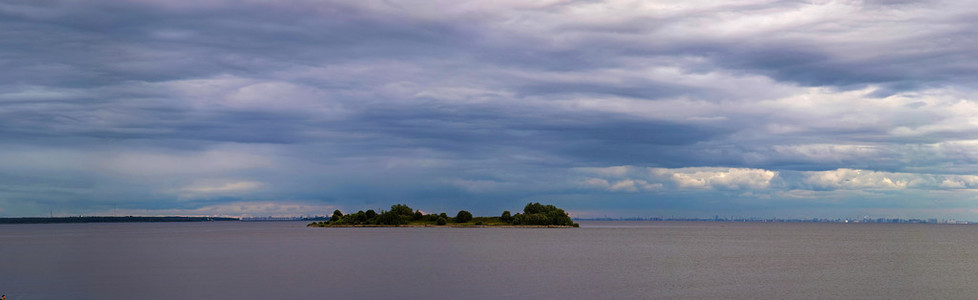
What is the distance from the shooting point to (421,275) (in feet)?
267

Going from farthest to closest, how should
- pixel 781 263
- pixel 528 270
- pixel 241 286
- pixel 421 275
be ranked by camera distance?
pixel 781 263
pixel 528 270
pixel 421 275
pixel 241 286

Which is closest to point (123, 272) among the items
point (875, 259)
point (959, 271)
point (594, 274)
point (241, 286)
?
point (241, 286)

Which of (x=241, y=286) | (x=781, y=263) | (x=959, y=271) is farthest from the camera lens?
(x=781, y=263)

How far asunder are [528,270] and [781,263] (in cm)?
3978

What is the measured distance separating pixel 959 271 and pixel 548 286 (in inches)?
2271

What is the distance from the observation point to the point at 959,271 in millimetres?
94312

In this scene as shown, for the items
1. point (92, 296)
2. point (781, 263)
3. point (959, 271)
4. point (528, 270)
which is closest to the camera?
point (92, 296)

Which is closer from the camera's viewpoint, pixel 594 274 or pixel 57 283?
pixel 57 283

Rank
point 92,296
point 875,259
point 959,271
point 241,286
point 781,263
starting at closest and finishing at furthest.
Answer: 1. point 92,296
2. point 241,286
3. point 959,271
4. point 781,263
5. point 875,259

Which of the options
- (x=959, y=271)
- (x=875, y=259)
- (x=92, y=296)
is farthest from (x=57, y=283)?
(x=875, y=259)

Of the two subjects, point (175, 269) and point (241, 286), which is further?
Result: point (175, 269)

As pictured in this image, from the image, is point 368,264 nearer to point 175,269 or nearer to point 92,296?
point 175,269

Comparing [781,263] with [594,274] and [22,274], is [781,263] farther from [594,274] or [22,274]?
[22,274]

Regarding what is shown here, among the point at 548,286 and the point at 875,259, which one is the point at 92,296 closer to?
the point at 548,286
